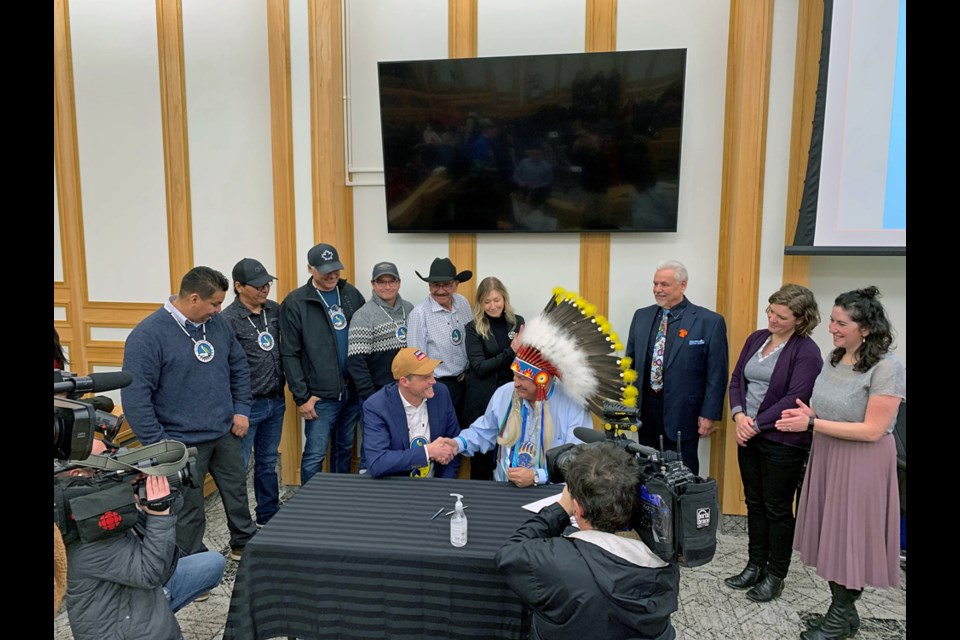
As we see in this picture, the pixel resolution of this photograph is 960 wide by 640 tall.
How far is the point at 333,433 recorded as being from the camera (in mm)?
4156

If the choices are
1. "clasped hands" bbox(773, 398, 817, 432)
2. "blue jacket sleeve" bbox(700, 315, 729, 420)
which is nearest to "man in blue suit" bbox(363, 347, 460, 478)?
"clasped hands" bbox(773, 398, 817, 432)

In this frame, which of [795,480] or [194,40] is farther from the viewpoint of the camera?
[194,40]

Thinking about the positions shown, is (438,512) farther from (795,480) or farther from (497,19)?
(497,19)

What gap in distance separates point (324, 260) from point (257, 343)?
653 mm

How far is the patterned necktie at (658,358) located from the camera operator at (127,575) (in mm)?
2651

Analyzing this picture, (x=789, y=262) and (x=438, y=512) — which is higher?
(x=789, y=262)

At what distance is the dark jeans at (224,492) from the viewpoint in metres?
2.98

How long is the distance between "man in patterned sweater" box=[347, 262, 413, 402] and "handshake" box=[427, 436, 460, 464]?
1.19m

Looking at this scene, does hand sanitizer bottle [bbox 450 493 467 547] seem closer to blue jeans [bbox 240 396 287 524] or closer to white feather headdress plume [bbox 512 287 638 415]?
white feather headdress plume [bbox 512 287 638 415]

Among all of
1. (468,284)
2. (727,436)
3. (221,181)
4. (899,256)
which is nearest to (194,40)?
(221,181)

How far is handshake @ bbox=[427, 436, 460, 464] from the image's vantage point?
2643 millimetres
